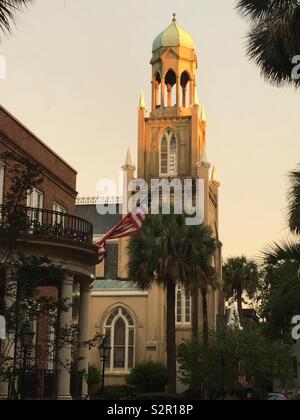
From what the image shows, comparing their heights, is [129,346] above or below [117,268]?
below

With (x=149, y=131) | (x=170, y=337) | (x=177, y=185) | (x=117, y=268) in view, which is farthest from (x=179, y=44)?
(x=170, y=337)

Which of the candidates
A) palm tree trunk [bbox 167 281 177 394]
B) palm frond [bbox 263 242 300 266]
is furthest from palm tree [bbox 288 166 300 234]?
palm tree trunk [bbox 167 281 177 394]

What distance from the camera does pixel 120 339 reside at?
5925 centimetres

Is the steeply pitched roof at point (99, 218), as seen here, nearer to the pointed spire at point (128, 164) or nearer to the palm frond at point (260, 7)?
the pointed spire at point (128, 164)

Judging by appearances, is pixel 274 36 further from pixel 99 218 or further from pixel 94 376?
pixel 99 218

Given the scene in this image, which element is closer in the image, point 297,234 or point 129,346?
point 297,234

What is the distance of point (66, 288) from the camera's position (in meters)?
27.9

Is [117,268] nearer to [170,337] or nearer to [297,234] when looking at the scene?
[170,337]

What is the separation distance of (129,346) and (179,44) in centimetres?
2561

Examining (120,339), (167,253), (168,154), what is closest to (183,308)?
(120,339)

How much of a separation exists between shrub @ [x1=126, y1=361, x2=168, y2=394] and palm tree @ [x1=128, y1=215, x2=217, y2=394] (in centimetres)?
1501

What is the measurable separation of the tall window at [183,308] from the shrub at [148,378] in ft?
17.4
